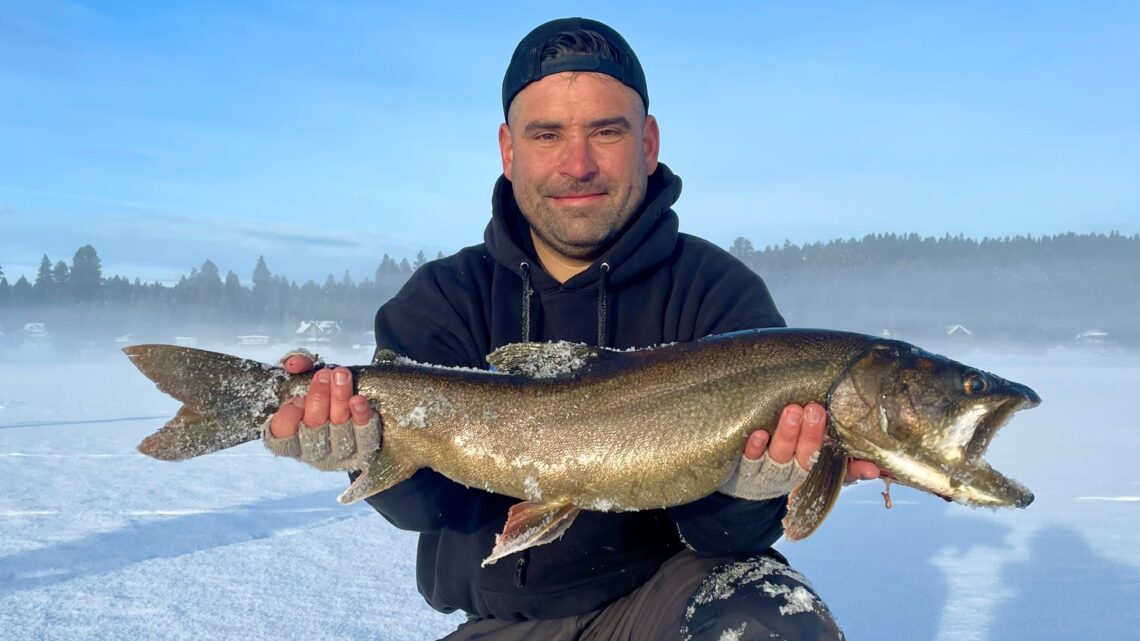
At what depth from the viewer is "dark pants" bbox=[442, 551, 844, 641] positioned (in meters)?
2.96

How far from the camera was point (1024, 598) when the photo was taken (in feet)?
16.5

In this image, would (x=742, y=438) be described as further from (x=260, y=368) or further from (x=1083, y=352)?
(x=1083, y=352)

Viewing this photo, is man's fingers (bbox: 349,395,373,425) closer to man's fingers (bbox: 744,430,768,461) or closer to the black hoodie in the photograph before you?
the black hoodie

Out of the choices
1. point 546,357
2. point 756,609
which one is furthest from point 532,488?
point 756,609

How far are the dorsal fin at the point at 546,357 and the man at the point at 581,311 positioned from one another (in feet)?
2.05

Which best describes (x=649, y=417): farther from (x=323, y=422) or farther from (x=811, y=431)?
(x=323, y=422)

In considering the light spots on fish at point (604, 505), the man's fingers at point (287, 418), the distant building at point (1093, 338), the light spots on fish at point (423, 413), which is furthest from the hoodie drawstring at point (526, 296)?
the distant building at point (1093, 338)

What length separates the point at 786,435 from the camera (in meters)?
2.92

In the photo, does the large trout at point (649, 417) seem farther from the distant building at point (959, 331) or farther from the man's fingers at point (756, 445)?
the distant building at point (959, 331)

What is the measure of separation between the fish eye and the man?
0.82m

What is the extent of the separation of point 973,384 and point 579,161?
1.96 metres

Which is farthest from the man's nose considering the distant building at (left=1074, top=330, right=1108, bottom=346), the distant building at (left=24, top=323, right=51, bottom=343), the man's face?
the distant building at (left=1074, top=330, right=1108, bottom=346)

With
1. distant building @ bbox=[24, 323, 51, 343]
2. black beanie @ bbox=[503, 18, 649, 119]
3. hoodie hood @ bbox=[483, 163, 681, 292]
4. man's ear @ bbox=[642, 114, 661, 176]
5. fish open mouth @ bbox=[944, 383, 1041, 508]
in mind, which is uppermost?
black beanie @ bbox=[503, 18, 649, 119]

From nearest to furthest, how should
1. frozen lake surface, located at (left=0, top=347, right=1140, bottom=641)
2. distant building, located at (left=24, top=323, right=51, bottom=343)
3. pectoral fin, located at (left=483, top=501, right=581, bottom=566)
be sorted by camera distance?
pectoral fin, located at (left=483, top=501, right=581, bottom=566) < frozen lake surface, located at (left=0, top=347, right=1140, bottom=641) < distant building, located at (left=24, top=323, right=51, bottom=343)
